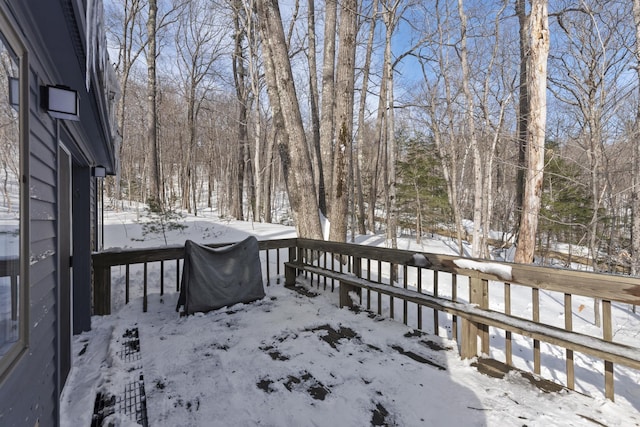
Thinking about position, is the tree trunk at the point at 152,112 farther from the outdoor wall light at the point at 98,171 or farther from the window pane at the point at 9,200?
the window pane at the point at 9,200

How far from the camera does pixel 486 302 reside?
2.64 m

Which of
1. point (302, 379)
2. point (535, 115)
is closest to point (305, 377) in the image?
point (302, 379)

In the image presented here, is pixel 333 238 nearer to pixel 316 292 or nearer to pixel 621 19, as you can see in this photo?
pixel 316 292

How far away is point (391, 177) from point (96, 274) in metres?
7.35

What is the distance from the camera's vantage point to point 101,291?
3652mm

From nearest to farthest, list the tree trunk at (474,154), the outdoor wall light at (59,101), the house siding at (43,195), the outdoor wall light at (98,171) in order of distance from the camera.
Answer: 1. the house siding at (43,195)
2. the outdoor wall light at (59,101)
3. the outdoor wall light at (98,171)
4. the tree trunk at (474,154)

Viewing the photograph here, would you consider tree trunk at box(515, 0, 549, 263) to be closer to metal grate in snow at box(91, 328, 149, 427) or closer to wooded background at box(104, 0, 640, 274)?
wooded background at box(104, 0, 640, 274)

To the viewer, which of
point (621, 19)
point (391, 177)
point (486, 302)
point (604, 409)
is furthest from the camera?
point (391, 177)

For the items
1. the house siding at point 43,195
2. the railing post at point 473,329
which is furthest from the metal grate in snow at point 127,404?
the railing post at point 473,329

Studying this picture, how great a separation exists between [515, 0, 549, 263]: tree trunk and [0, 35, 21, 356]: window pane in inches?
291

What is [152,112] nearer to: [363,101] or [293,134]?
[363,101]

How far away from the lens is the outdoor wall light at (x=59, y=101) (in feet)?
5.52

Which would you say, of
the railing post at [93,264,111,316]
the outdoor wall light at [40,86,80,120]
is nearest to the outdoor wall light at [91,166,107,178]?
the railing post at [93,264,111,316]

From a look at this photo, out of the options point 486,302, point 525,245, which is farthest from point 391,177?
point 486,302
